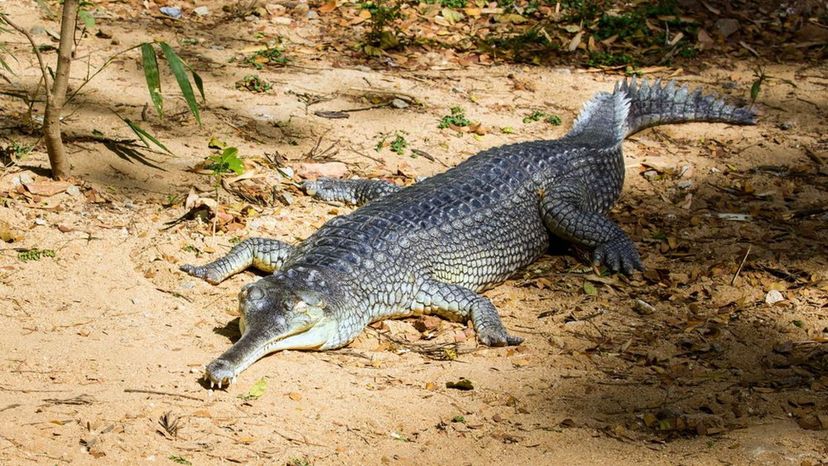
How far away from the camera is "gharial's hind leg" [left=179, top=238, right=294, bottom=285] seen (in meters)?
5.66

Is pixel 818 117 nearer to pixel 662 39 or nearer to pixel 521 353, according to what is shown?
pixel 662 39

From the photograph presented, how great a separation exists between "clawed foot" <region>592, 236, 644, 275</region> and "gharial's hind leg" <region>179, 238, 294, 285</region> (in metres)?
2.21

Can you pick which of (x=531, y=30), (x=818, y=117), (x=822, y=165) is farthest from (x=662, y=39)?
(x=822, y=165)

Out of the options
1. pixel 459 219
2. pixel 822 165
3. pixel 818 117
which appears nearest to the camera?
pixel 459 219

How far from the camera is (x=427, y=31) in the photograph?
10.2 meters

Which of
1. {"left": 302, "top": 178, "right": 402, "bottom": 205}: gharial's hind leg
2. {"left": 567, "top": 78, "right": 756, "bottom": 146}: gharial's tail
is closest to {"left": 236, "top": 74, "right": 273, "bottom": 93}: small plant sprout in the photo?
{"left": 302, "top": 178, "right": 402, "bottom": 205}: gharial's hind leg

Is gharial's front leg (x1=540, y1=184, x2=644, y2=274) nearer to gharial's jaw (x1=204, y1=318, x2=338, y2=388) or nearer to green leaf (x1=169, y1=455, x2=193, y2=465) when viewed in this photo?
gharial's jaw (x1=204, y1=318, x2=338, y2=388)

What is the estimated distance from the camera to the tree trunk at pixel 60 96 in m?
5.65

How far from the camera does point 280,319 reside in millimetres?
4836

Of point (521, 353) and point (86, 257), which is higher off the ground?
point (86, 257)

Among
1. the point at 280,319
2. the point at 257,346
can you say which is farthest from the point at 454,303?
the point at 257,346

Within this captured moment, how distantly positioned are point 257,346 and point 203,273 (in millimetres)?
1181

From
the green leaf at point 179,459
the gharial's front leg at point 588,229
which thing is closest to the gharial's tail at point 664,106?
the gharial's front leg at point 588,229

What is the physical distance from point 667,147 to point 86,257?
532 centimetres
